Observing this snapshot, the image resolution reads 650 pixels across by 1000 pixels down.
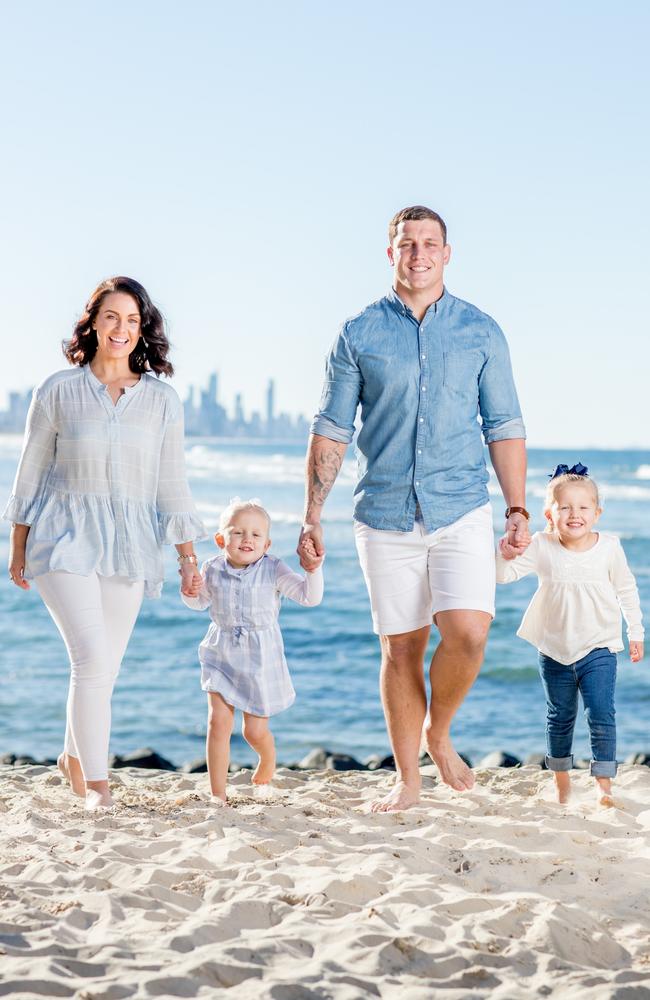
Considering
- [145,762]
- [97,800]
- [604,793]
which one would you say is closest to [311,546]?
[97,800]

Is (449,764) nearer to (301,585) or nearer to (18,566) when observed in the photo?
(301,585)

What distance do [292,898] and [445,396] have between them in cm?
209

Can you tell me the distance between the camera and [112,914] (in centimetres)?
381

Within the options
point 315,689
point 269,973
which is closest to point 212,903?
point 269,973

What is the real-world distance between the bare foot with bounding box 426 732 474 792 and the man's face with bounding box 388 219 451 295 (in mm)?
2035

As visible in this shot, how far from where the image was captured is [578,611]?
5.21 m

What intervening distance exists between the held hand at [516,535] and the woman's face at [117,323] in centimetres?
179

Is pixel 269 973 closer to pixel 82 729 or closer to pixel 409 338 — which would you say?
pixel 82 729

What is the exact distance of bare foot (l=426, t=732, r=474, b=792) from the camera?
5.46 meters

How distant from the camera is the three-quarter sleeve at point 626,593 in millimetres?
5180

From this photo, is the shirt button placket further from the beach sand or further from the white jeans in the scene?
the beach sand

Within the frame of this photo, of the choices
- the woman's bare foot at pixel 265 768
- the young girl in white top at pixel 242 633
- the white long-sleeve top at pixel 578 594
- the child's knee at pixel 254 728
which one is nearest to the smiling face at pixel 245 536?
the young girl in white top at pixel 242 633

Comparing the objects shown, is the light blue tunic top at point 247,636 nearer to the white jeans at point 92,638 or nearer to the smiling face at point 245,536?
the smiling face at point 245,536

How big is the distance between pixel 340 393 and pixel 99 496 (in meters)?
1.12
